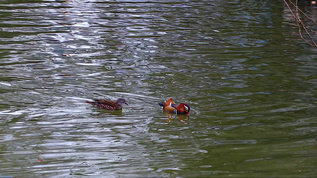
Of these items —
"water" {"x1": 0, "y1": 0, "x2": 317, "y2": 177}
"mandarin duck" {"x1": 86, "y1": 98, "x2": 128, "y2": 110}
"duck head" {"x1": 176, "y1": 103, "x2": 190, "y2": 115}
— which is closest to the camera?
"water" {"x1": 0, "y1": 0, "x2": 317, "y2": 177}

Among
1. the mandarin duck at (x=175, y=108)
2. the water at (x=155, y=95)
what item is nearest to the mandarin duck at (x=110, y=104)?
the water at (x=155, y=95)

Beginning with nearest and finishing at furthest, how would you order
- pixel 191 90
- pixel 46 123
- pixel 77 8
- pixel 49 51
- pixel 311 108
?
pixel 46 123, pixel 311 108, pixel 191 90, pixel 49 51, pixel 77 8

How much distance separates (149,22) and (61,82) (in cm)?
929

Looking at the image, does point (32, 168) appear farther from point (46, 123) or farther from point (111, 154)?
point (46, 123)

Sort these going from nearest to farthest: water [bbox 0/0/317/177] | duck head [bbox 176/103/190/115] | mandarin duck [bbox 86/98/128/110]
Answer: water [bbox 0/0/317/177], duck head [bbox 176/103/190/115], mandarin duck [bbox 86/98/128/110]

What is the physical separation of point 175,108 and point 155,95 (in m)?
1.32

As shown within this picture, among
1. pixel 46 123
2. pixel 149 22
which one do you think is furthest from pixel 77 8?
pixel 46 123

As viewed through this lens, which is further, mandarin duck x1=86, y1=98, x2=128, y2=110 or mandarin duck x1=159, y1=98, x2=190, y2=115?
mandarin duck x1=86, y1=98, x2=128, y2=110

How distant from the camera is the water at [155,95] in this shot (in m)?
8.34

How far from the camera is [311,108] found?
11.5 metres

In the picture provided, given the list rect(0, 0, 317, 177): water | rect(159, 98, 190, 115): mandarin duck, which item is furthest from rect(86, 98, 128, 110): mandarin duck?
rect(159, 98, 190, 115): mandarin duck

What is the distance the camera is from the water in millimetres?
8344

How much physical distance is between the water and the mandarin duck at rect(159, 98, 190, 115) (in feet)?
0.44

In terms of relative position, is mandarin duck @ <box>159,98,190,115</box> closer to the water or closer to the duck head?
the duck head
